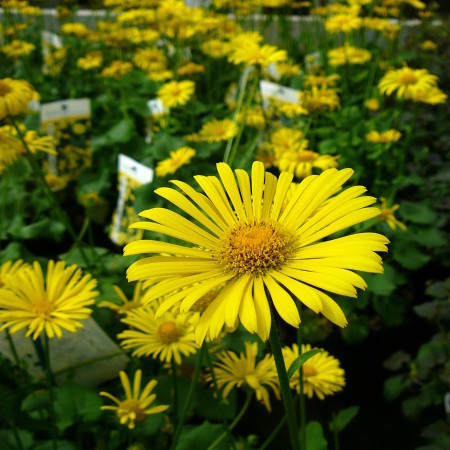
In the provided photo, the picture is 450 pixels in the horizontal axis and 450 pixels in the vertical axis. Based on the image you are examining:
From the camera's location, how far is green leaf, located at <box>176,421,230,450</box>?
3.04ft

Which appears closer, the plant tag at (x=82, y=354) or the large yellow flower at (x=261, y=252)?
the large yellow flower at (x=261, y=252)

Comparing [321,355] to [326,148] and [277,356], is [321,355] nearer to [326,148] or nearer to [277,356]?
[277,356]

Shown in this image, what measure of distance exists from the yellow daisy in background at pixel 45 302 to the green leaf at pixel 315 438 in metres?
0.44

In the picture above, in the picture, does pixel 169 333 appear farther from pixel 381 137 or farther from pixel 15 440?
pixel 381 137

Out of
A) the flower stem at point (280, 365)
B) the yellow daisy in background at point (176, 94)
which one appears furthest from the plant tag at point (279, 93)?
the flower stem at point (280, 365)

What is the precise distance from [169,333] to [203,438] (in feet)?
0.60

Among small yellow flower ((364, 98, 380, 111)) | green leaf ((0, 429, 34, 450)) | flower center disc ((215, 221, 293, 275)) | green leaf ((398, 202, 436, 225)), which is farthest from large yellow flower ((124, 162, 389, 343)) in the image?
small yellow flower ((364, 98, 380, 111))

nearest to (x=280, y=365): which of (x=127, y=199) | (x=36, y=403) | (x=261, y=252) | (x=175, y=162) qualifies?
(x=261, y=252)

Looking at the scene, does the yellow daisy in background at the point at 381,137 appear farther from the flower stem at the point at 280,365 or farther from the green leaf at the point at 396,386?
the flower stem at the point at 280,365

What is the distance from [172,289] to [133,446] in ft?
1.38

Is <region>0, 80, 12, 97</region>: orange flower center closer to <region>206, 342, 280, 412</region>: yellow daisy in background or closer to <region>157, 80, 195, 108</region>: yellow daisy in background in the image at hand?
<region>206, 342, 280, 412</region>: yellow daisy in background

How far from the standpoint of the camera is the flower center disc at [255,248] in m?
0.67

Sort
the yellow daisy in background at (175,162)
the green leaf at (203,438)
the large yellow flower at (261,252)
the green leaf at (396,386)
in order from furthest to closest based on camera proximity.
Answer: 1. the yellow daisy in background at (175,162)
2. the green leaf at (396,386)
3. the green leaf at (203,438)
4. the large yellow flower at (261,252)

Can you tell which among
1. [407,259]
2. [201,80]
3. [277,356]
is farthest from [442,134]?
[277,356]
